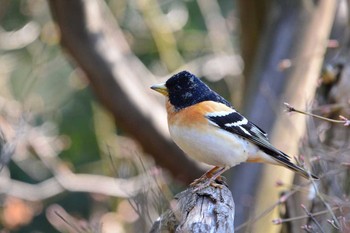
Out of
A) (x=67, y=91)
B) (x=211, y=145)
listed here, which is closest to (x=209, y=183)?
(x=211, y=145)

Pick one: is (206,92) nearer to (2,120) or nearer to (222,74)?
(2,120)

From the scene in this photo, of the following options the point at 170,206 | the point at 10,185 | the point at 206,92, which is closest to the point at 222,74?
the point at 10,185

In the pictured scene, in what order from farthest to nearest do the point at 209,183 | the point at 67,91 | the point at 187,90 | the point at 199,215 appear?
the point at 67,91, the point at 187,90, the point at 209,183, the point at 199,215

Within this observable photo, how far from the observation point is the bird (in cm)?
385

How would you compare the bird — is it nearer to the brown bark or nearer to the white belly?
the white belly

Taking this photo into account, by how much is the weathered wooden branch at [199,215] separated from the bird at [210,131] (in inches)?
17.8

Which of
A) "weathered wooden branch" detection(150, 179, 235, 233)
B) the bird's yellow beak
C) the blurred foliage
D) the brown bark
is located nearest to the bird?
the bird's yellow beak

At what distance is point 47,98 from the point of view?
8539 mm

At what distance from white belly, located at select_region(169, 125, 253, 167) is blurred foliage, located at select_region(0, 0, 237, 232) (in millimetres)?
2432

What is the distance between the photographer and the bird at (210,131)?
385 centimetres

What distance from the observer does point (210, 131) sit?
3891 mm

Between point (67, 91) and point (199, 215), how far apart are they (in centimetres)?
575

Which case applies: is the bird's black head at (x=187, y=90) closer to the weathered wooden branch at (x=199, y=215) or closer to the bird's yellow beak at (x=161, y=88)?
the bird's yellow beak at (x=161, y=88)

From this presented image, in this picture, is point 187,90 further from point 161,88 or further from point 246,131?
point 246,131
